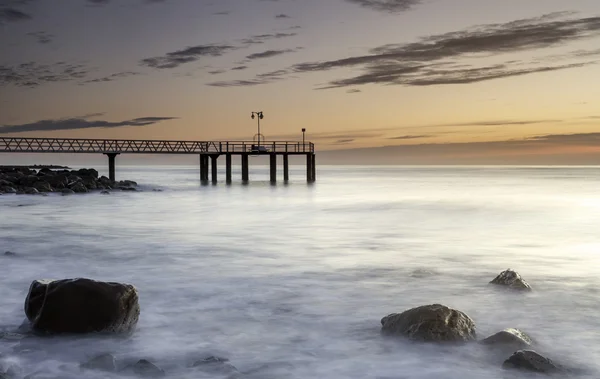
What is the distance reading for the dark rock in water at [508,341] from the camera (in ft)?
22.3

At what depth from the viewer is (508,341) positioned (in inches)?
270

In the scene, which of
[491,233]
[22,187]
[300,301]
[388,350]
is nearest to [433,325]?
[388,350]

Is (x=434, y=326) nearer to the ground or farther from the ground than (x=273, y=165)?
farther from the ground

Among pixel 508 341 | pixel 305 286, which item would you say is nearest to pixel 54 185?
pixel 305 286

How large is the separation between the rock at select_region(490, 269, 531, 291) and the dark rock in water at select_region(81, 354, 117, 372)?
6.42 metres

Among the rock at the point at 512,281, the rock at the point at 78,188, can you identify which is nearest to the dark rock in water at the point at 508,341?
the rock at the point at 512,281

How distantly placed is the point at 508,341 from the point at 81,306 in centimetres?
482

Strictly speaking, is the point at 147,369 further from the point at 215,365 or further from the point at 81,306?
the point at 81,306

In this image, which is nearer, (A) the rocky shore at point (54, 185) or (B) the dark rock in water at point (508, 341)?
(B) the dark rock in water at point (508, 341)

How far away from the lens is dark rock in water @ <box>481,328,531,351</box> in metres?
6.80

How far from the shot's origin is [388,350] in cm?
678

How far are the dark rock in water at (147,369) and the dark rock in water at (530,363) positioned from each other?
340 centimetres

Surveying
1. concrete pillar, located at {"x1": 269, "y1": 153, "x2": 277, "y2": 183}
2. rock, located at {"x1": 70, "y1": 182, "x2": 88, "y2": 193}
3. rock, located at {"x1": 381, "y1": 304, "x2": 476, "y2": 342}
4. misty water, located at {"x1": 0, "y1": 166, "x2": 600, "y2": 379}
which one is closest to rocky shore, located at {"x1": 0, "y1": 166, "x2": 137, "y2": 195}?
rock, located at {"x1": 70, "y1": 182, "x2": 88, "y2": 193}

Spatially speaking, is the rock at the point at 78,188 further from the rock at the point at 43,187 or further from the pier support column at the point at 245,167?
the pier support column at the point at 245,167
